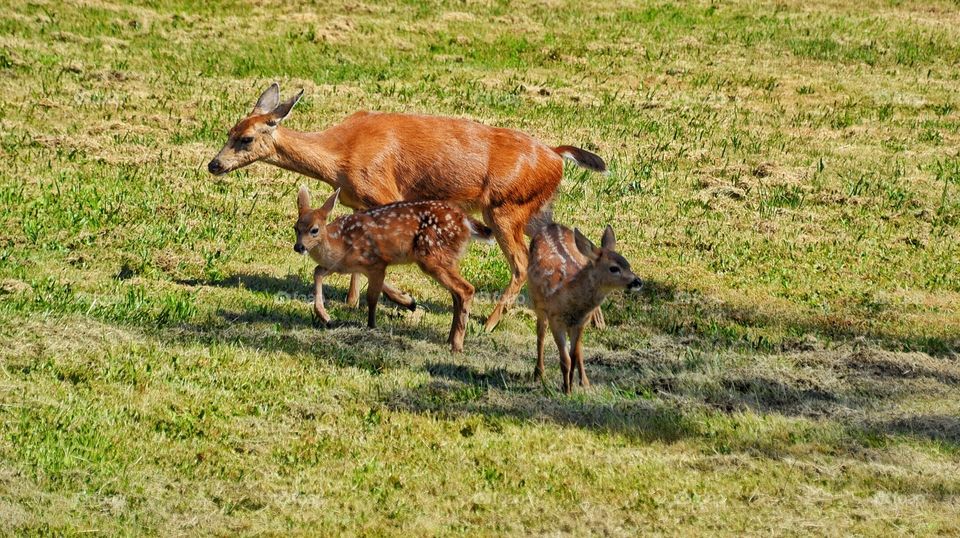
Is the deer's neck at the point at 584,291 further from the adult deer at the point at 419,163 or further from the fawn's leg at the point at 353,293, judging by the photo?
the fawn's leg at the point at 353,293

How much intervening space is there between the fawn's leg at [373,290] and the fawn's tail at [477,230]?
76cm

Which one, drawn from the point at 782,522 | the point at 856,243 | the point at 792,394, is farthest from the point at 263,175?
the point at 782,522

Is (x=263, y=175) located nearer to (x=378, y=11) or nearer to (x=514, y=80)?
(x=514, y=80)

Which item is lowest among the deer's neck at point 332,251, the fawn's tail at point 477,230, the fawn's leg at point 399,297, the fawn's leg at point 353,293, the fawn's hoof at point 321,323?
the fawn's leg at point 353,293

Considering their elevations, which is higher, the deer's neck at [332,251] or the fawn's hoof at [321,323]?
the deer's neck at [332,251]

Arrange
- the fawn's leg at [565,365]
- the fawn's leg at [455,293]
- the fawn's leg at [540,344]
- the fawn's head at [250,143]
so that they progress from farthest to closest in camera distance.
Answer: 1. the fawn's head at [250,143]
2. the fawn's leg at [455,293]
3. the fawn's leg at [540,344]
4. the fawn's leg at [565,365]

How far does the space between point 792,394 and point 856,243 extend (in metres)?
5.65

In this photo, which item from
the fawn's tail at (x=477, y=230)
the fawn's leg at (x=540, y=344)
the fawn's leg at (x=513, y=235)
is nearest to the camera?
the fawn's leg at (x=540, y=344)

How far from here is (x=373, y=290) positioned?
39.8ft

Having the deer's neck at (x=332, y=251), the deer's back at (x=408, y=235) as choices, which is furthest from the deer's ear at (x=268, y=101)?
the deer's back at (x=408, y=235)

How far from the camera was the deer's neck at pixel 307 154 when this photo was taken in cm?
1345

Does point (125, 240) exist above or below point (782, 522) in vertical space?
below

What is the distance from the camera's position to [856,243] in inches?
632

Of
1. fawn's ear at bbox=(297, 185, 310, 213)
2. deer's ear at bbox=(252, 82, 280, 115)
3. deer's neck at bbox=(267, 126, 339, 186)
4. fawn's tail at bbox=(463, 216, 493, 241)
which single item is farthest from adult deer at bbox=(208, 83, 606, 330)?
fawn's tail at bbox=(463, 216, 493, 241)
